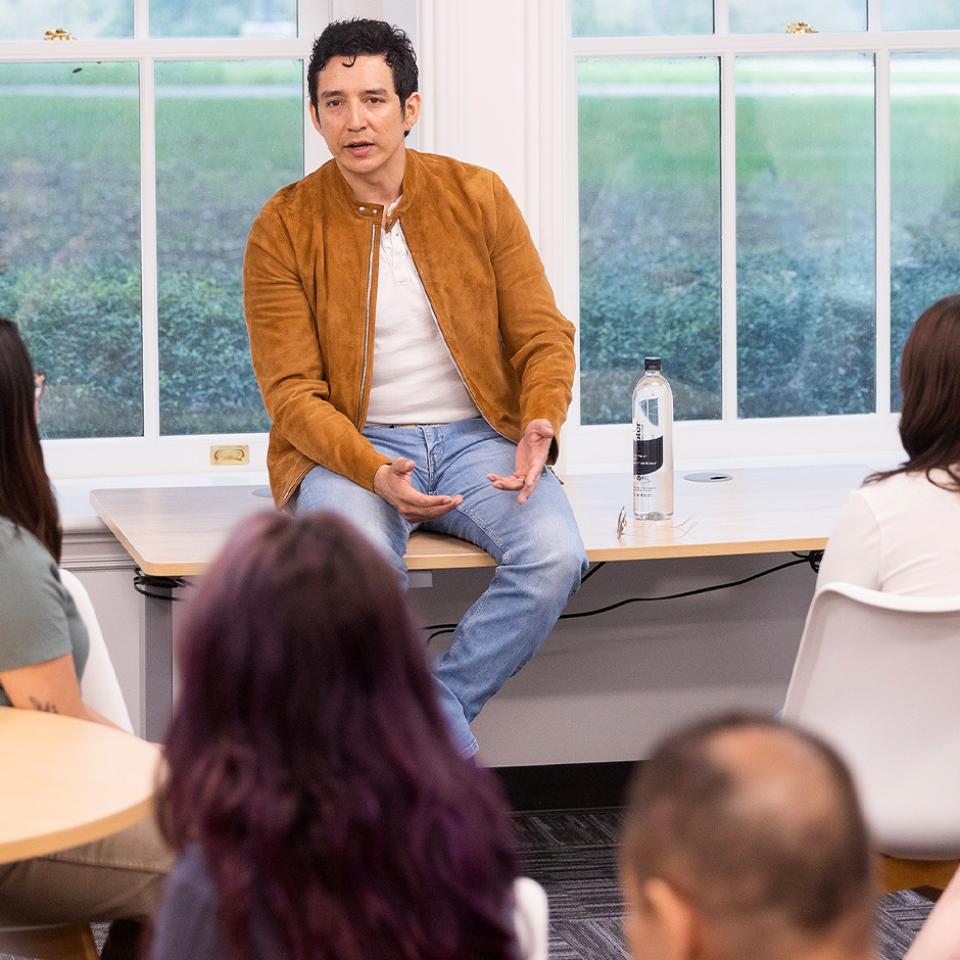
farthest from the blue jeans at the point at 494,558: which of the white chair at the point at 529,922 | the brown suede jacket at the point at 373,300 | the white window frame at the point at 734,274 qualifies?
the white chair at the point at 529,922

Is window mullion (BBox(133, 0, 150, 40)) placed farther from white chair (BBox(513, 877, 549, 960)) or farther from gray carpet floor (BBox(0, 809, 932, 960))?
white chair (BBox(513, 877, 549, 960))

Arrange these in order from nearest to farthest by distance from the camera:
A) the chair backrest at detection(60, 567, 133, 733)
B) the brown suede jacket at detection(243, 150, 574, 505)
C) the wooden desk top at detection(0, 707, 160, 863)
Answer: the wooden desk top at detection(0, 707, 160, 863) < the chair backrest at detection(60, 567, 133, 733) < the brown suede jacket at detection(243, 150, 574, 505)

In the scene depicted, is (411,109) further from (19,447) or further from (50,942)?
(50,942)

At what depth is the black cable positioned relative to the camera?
9.66ft

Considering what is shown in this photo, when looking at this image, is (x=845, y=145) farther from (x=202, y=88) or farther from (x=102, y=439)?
(x=102, y=439)

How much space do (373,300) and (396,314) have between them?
6 centimetres

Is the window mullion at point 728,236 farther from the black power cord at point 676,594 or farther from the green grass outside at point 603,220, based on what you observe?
the black power cord at point 676,594

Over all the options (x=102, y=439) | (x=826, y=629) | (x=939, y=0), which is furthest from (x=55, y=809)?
(x=939, y=0)

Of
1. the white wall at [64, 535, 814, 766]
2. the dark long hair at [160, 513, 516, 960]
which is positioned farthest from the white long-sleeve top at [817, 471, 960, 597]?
the white wall at [64, 535, 814, 766]

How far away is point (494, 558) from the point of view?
254 centimetres

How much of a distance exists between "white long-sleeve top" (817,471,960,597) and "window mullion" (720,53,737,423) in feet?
5.67

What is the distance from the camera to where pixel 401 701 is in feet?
3.28

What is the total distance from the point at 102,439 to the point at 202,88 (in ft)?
2.80

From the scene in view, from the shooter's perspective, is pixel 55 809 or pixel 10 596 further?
pixel 10 596
